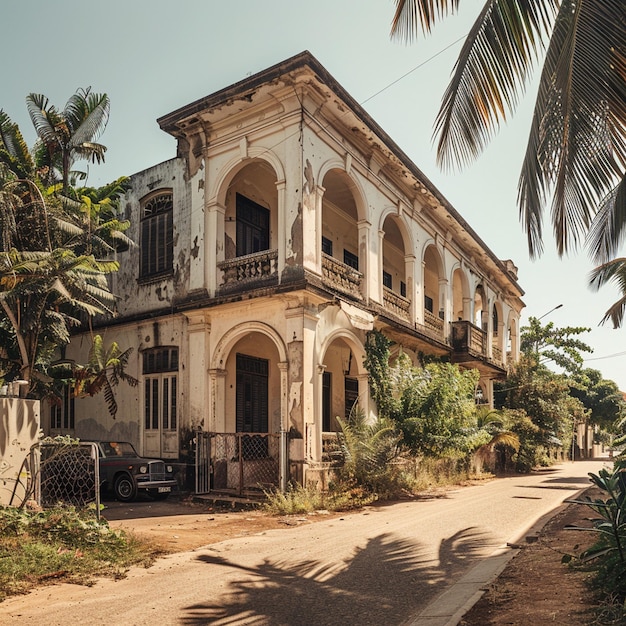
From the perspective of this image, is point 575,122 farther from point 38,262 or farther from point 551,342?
point 551,342

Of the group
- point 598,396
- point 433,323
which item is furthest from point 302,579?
point 598,396

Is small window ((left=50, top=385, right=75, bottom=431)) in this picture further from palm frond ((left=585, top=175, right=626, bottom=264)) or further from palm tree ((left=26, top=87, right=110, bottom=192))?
palm frond ((left=585, top=175, right=626, bottom=264))

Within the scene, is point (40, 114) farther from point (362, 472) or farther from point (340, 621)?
point (340, 621)

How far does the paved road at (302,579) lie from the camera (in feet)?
17.8

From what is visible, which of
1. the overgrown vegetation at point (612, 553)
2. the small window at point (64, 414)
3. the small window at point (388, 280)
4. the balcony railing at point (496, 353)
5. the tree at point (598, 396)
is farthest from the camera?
the tree at point (598, 396)

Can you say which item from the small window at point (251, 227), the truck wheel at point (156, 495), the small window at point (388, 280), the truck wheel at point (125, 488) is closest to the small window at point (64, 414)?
the truck wheel at point (125, 488)

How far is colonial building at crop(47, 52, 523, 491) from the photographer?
13875mm

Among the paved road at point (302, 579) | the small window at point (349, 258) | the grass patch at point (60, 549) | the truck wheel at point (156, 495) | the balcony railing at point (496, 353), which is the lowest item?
the truck wheel at point (156, 495)

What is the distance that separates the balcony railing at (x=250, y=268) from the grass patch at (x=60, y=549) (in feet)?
23.4

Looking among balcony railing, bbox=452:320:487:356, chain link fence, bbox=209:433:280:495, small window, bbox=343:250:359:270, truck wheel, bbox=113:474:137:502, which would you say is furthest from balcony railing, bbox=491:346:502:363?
truck wheel, bbox=113:474:137:502

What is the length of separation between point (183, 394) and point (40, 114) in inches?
298

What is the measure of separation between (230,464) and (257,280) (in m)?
4.30

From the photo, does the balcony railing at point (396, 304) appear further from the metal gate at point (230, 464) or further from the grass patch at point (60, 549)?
the grass patch at point (60, 549)

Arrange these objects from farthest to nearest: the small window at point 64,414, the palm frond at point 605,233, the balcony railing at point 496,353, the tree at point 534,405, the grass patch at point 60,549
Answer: the balcony railing at point 496,353, the tree at point 534,405, the small window at point 64,414, the palm frond at point 605,233, the grass patch at point 60,549
